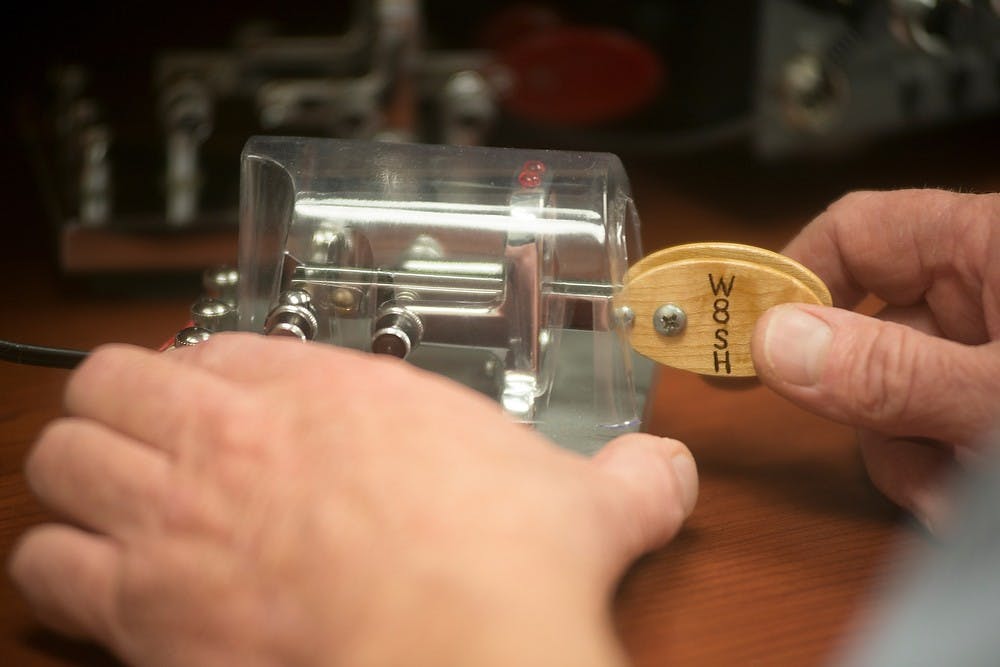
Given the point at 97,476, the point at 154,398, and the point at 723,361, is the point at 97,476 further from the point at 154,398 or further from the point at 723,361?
the point at 723,361

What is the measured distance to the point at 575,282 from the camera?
0.69 m

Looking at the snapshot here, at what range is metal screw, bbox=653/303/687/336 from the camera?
2.21ft

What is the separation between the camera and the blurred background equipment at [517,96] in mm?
986

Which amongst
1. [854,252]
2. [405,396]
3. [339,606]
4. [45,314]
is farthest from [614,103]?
[339,606]

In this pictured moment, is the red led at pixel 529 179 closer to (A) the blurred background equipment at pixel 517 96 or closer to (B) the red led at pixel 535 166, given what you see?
(B) the red led at pixel 535 166

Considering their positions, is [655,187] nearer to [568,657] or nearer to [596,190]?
[596,190]

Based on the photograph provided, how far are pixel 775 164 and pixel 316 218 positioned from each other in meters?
0.65

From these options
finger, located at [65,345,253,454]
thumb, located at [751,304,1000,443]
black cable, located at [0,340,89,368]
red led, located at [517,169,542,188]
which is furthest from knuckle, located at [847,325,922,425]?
black cable, located at [0,340,89,368]

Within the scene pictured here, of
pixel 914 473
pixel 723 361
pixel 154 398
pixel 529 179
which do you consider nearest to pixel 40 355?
pixel 154 398

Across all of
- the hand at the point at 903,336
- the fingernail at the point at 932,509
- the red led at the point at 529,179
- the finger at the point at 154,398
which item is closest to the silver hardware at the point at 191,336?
the finger at the point at 154,398

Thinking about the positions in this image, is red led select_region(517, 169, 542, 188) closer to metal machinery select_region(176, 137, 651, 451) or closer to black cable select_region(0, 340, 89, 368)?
metal machinery select_region(176, 137, 651, 451)

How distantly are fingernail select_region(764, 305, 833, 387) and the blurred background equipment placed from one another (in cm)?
49

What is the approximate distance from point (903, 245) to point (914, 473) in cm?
15

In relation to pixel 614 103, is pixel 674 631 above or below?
below
